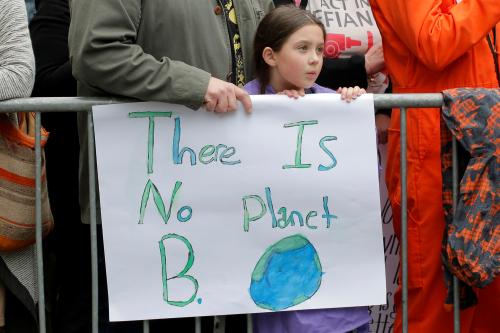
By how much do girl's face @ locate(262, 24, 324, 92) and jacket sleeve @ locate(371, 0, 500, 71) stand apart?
1.08ft

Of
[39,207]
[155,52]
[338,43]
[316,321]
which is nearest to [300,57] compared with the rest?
[155,52]

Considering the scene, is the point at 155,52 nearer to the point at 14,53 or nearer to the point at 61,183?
the point at 14,53

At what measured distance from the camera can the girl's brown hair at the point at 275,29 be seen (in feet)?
11.9

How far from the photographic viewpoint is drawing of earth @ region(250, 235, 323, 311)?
3514 mm

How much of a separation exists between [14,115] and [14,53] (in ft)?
0.68

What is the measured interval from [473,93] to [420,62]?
383 mm

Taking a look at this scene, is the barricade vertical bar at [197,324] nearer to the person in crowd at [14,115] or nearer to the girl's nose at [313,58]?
the person in crowd at [14,115]

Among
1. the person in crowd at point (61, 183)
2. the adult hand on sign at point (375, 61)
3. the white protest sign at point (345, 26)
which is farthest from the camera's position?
the white protest sign at point (345, 26)

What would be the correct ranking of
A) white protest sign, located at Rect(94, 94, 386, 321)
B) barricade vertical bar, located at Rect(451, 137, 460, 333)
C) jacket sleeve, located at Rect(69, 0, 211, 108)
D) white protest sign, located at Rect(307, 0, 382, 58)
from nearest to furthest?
jacket sleeve, located at Rect(69, 0, 211, 108), white protest sign, located at Rect(94, 94, 386, 321), barricade vertical bar, located at Rect(451, 137, 460, 333), white protest sign, located at Rect(307, 0, 382, 58)

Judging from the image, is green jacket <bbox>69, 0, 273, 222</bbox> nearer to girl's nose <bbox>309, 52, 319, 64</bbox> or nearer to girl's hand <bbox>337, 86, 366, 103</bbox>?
girl's nose <bbox>309, 52, 319, 64</bbox>

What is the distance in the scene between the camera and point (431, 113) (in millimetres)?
3791

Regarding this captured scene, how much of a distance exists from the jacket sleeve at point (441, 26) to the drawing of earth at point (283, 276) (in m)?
0.80

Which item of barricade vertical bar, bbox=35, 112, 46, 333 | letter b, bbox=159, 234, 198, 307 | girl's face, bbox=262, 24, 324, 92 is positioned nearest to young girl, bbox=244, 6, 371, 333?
girl's face, bbox=262, 24, 324, 92

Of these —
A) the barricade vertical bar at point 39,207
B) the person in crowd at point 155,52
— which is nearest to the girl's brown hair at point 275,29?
the person in crowd at point 155,52
